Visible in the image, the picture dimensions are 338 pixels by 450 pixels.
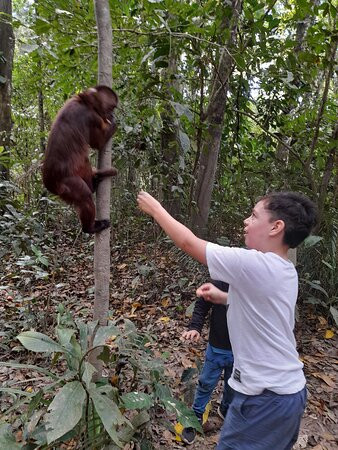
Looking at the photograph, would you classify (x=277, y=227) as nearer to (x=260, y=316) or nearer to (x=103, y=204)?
(x=260, y=316)

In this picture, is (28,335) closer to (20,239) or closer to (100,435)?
(100,435)

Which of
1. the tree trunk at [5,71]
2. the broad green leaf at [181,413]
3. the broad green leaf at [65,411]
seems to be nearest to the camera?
the broad green leaf at [65,411]

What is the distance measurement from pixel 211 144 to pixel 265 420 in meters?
3.45

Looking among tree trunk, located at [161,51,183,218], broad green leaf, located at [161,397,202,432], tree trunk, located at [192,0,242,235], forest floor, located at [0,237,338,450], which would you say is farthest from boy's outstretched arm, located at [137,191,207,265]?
tree trunk, located at [192,0,242,235]

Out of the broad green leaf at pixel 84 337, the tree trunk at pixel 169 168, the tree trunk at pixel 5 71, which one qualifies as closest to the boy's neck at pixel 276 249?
the broad green leaf at pixel 84 337

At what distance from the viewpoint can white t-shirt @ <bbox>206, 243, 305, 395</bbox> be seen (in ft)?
4.84

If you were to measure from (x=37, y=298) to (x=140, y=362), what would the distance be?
2.25 metres

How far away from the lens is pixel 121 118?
4047 millimetres

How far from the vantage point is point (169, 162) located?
203 inches

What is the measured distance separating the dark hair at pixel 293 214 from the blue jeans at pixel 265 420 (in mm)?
622

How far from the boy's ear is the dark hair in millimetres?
17

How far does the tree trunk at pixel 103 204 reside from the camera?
1.79m

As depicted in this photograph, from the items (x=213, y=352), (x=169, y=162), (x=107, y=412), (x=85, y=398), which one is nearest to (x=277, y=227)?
(x=107, y=412)

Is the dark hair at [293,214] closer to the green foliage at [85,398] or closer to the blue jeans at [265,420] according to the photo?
the blue jeans at [265,420]
